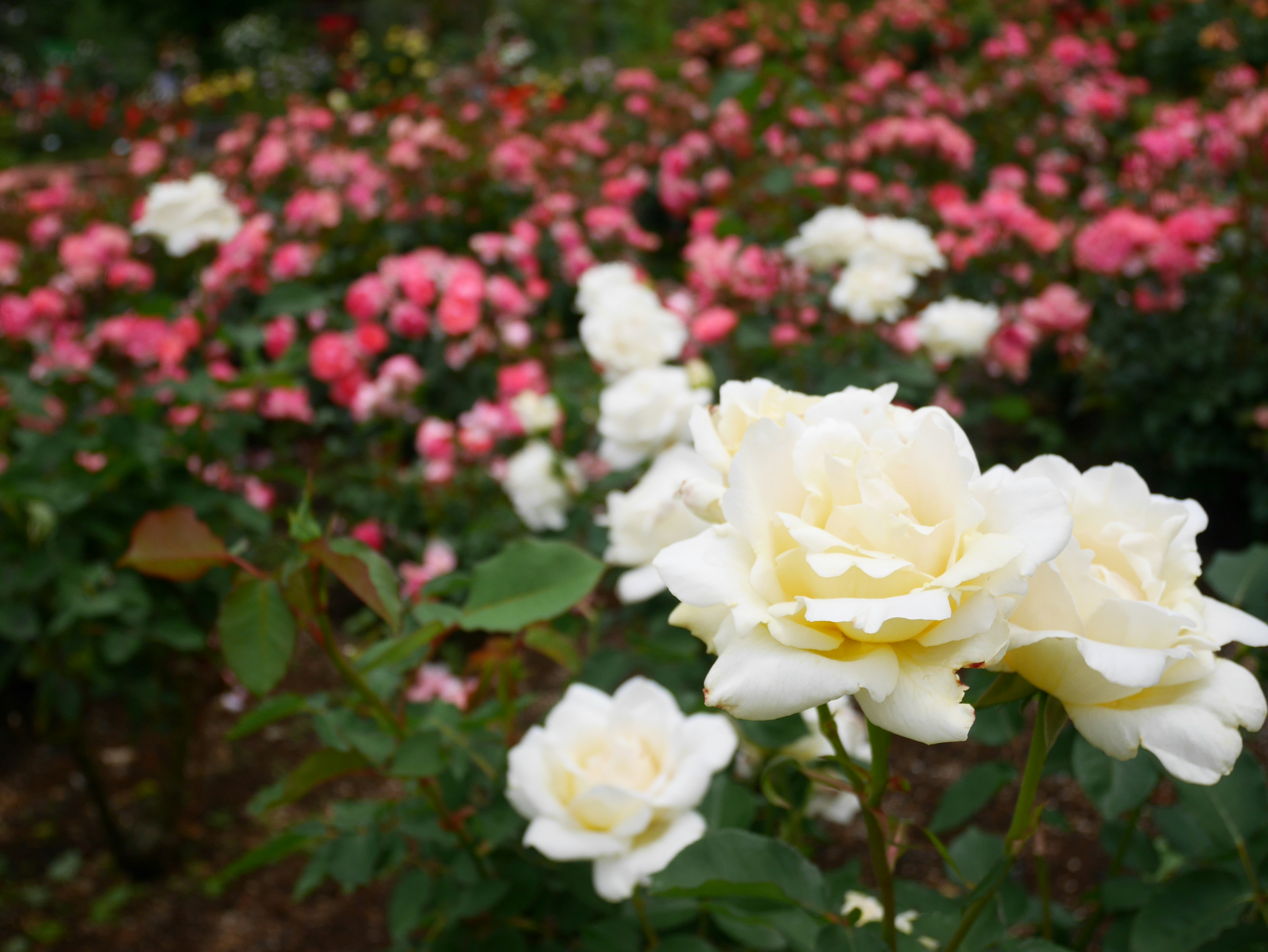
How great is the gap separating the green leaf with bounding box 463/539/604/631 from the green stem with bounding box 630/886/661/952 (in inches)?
8.6

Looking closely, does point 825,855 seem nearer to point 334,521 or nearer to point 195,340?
point 334,521

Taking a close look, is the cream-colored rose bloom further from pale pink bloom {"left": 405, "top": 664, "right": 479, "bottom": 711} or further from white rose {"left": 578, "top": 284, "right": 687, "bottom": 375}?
pale pink bloom {"left": 405, "top": 664, "right": 479, "bottom": 711}

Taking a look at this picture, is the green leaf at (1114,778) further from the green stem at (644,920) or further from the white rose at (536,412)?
the white rose at (536,412)

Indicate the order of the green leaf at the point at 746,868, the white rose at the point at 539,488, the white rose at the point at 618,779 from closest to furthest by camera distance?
the green leaf at the point at 746,868
the white rose at the point at 618,779
the white rose at the point at 539,488

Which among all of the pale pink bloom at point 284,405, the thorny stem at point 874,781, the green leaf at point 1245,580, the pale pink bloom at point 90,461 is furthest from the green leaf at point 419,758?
the pale pink bloom at point 284,405

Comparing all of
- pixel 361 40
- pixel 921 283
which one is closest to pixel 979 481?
pixel 921 283

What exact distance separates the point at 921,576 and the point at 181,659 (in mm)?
1738

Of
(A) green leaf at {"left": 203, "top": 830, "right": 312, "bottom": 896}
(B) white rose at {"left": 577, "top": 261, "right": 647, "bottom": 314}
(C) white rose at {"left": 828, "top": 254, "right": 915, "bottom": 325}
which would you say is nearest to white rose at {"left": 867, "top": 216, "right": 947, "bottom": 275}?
Answer: (C) white rose at {"left": 828, "top": 254, "right": 915, "bottom": 325}

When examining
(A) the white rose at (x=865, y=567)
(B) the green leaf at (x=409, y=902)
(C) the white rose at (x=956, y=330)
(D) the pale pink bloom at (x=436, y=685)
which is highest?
(A) the white rose at (x=865, y=567)

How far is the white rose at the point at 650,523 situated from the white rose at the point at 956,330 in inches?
34.9

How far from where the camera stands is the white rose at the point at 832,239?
1498 millimetres

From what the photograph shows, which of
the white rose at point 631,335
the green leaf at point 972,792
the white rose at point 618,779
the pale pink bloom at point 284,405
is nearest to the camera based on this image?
the white rose at point 618,779

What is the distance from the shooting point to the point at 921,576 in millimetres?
404

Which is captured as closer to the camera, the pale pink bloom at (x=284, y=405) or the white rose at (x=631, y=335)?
the white rose at (x=631, y=335)
